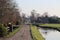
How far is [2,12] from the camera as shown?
2097cm

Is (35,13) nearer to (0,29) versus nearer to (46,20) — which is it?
(46,20)

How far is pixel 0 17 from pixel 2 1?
187 centimetres

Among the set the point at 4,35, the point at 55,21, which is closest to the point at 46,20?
the point at 55,21

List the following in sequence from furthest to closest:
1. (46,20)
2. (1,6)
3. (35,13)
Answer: (35,13), (46,20), (1,6)

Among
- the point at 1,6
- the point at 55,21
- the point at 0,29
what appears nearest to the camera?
A: the point at 1,6

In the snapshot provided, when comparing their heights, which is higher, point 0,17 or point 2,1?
point 2,1

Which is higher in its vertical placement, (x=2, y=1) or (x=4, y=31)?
(x=2, y=1)

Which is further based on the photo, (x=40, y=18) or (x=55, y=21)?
(x=40, y=18)

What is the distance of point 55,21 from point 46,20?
881 centimetres

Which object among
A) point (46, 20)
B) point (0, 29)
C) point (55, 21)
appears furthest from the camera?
point (46, 20)

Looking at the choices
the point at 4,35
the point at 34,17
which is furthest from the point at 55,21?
the point at 4,35

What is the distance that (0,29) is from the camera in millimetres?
23656

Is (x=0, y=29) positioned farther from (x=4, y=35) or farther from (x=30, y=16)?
(x=30, y=16)

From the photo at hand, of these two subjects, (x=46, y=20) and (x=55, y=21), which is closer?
(x=55, y=21)
